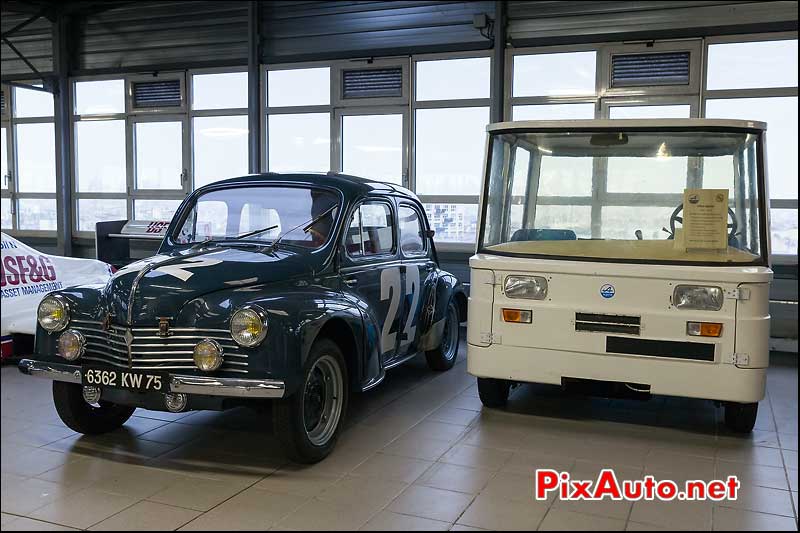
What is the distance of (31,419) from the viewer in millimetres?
5363

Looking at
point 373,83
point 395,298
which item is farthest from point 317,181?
point 373,83

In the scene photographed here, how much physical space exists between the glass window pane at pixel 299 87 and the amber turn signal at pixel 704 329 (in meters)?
7.12

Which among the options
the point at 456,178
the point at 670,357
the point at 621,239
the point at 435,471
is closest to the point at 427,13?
the point at 456,178

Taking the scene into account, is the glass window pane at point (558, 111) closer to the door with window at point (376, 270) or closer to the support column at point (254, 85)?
the support column at point (254, 85)

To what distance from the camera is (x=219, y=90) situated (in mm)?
11297

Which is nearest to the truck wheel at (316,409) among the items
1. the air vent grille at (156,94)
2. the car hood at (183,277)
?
the car hood at (183,277)

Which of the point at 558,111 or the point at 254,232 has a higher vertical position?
the point at 558,111

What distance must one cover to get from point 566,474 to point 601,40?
21.3 ft

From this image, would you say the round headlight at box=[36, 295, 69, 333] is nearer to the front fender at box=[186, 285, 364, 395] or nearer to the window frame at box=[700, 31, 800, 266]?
the front fender at box=[186, 285, 364, 395]

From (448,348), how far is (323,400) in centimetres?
273

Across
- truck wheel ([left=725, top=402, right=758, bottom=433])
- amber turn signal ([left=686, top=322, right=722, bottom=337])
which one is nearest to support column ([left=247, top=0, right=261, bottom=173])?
amber turn signal ([left=686, top=322, right=722, bottom=337])

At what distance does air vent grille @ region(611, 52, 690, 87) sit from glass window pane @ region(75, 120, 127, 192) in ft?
25.7

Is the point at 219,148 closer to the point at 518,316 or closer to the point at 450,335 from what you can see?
the point at 450,335

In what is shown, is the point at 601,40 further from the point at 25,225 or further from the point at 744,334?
the point at 25,225
